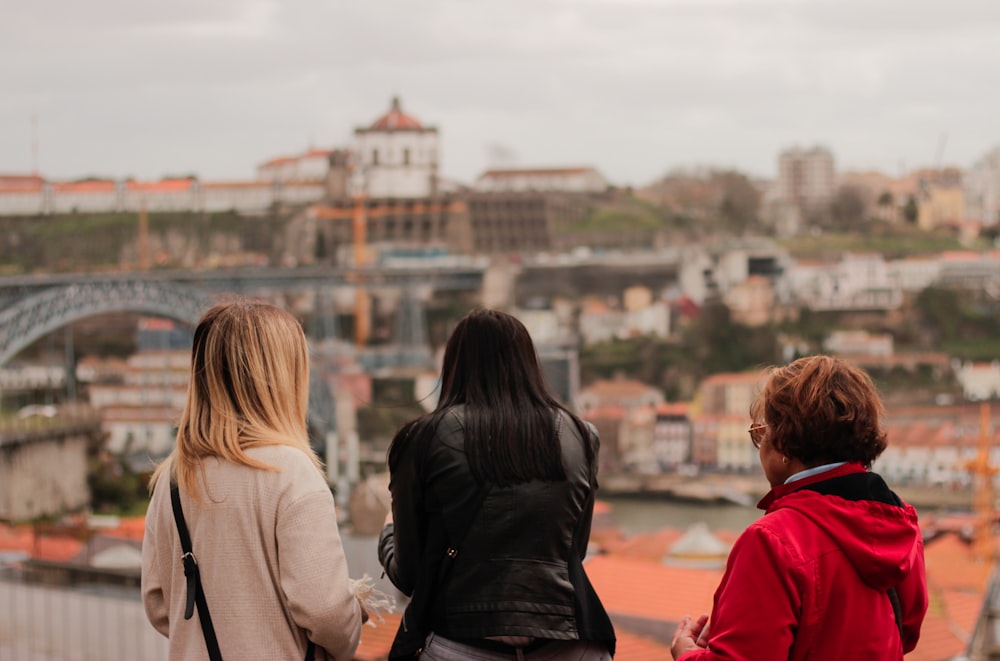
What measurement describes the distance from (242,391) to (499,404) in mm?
168

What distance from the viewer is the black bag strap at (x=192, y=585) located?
799 mm

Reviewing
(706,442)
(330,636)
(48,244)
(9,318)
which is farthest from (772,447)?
(48,244)

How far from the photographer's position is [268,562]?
801mm

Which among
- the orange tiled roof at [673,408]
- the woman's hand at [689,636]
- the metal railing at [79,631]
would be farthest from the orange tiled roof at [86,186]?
the woman's hand at [689,636]

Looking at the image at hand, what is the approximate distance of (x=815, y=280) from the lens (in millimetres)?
23375

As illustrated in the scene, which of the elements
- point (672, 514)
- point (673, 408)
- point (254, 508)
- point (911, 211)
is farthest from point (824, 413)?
point (911, 211)

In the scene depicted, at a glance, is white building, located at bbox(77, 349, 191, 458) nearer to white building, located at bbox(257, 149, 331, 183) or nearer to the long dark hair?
white building, located at bbox(257, 149, 331, 183)

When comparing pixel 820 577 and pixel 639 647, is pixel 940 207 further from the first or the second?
pixel 820 577

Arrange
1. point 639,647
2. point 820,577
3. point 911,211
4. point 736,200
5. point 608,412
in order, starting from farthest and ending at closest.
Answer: point 911,211, point 736,200, point 608,412, point 639,647, point 820,577

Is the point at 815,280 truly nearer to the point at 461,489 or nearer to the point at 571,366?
the point at 571,366

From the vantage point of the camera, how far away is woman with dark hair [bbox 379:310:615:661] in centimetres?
82

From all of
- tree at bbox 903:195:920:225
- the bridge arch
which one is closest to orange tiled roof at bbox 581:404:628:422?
the bridge arch

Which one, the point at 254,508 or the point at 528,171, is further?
the point at 528,171

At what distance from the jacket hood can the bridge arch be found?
12337 mm
